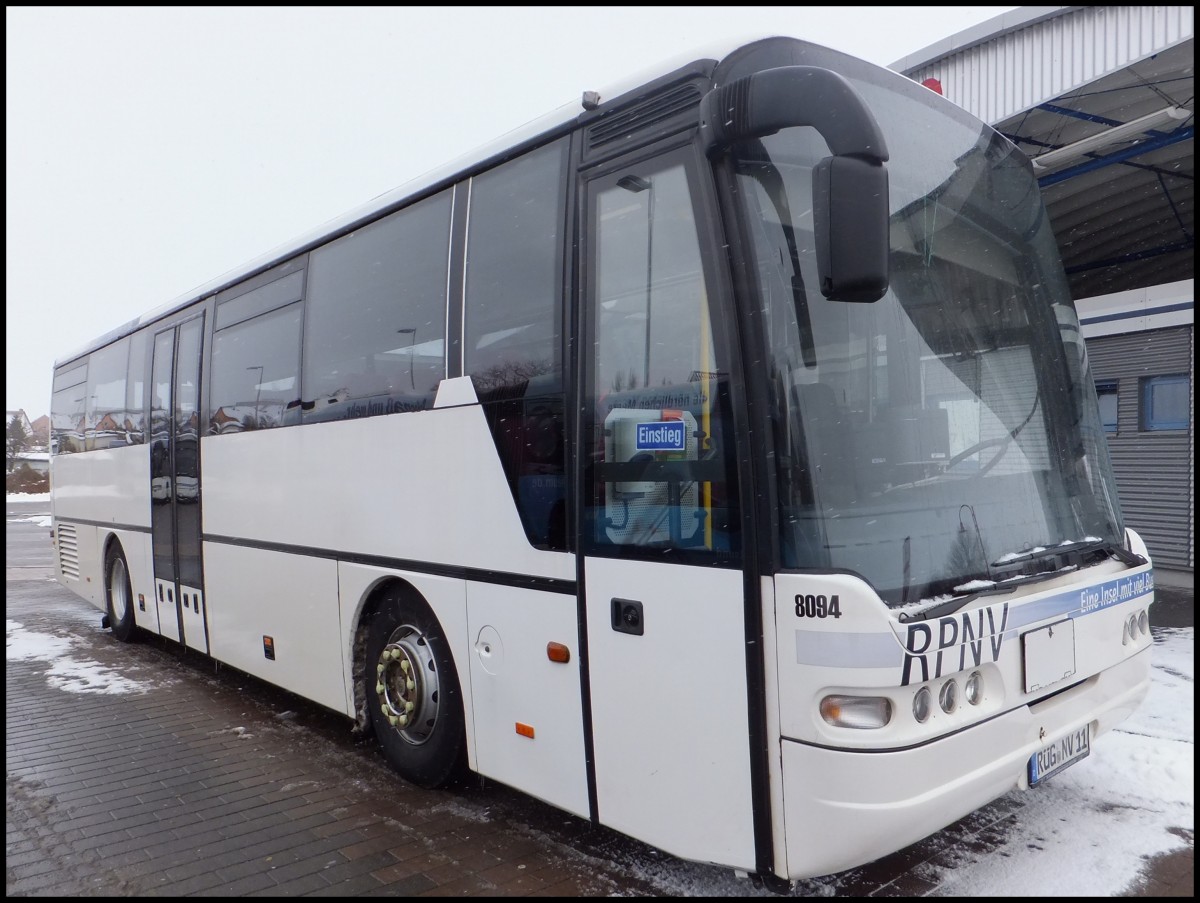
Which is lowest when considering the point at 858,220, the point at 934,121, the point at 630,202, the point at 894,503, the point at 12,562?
the point at 12,562

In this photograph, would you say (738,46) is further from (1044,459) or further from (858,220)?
(1044,459)

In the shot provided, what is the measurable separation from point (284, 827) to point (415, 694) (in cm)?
85

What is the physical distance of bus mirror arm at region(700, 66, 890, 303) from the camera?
281cm

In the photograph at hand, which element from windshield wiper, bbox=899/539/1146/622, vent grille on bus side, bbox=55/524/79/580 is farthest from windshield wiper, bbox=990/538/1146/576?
vent grille on bus side, bbox=55/524/79/580

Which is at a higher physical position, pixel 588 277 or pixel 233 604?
pixel 588 277

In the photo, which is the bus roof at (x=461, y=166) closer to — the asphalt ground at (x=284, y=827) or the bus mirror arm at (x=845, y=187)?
the bus mirror arm at (x=845, y=187)

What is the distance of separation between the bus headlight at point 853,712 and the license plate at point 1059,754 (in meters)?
0.85

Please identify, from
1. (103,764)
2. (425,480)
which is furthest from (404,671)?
(103,764)

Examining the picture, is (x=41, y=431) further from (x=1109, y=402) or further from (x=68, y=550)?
(x=1109, y=402)

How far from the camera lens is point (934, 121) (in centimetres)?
379

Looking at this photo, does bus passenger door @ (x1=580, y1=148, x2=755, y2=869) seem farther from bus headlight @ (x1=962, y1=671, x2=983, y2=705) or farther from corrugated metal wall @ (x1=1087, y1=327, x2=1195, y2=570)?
corrugated metal wall @ (x1=1087, y1=327, x2=1195, y2=570)

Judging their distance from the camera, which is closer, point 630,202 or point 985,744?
point 985,744

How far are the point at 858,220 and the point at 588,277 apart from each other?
124cm

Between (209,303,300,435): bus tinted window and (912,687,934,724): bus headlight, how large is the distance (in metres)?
4.23
